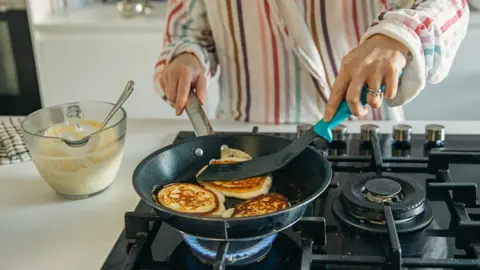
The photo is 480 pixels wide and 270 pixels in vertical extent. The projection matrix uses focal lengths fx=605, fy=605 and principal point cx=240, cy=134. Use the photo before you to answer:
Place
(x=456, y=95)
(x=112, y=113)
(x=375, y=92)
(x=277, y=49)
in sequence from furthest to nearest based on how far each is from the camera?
(x=456, y=95) → (x=277, y=49) → (x=112, y=113) → (x=375, y=92)

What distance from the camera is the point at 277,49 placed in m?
1.10

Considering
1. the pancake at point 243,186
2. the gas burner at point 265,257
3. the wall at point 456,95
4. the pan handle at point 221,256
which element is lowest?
the wall at point 456,95

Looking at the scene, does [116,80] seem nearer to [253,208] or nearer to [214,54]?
[214,54]

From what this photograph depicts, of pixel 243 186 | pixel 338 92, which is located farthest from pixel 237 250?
pixel 338 92

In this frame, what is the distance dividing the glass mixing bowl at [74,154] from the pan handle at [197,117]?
0.32 feet

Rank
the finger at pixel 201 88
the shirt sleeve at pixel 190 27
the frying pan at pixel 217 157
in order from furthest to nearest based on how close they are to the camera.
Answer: the shirt sleeve at pixel 190 27, the finger at pixel 201 88, the frying pan at pixel 217 157

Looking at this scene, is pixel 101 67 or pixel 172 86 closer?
pixel 172 86

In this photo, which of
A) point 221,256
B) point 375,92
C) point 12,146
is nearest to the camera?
point 221,256

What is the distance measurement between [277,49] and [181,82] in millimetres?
249

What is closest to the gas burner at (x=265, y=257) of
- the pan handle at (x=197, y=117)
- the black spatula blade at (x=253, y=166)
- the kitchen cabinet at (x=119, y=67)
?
the black spatula blade at (x=253, y=166)

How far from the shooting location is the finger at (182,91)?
2.94 feet

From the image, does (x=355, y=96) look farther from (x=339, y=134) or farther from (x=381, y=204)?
(x=339, y=134)

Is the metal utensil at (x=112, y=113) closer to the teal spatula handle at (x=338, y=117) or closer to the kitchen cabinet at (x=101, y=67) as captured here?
the teal spatula handle at (x=338, y=117)

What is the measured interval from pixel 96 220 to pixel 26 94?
1435 mm
